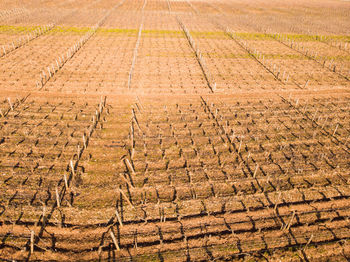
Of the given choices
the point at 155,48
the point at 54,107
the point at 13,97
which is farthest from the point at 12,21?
the point at 54,107

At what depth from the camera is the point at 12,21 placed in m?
30.3

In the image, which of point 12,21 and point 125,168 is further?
point 12,21

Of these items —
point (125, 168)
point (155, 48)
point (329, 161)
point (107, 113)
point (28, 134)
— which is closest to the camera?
point (125, 168)

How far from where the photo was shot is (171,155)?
9945 millimetres

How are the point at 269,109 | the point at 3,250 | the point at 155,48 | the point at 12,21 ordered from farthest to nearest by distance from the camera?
the point at 12,21
the point at 155,48
the point at 269,109
the point at 3,250

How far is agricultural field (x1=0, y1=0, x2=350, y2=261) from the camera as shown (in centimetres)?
689

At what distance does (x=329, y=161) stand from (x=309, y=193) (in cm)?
243

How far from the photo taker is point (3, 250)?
6359 millimetres

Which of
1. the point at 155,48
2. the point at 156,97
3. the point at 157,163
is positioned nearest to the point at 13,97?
the point at 156,97

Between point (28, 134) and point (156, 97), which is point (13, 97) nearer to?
point (28, 134)

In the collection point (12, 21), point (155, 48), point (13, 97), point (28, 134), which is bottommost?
point (28, 134)

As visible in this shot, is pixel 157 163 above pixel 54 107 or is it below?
below

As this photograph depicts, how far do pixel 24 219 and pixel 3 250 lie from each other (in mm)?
966

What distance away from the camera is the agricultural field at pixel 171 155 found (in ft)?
22.6
